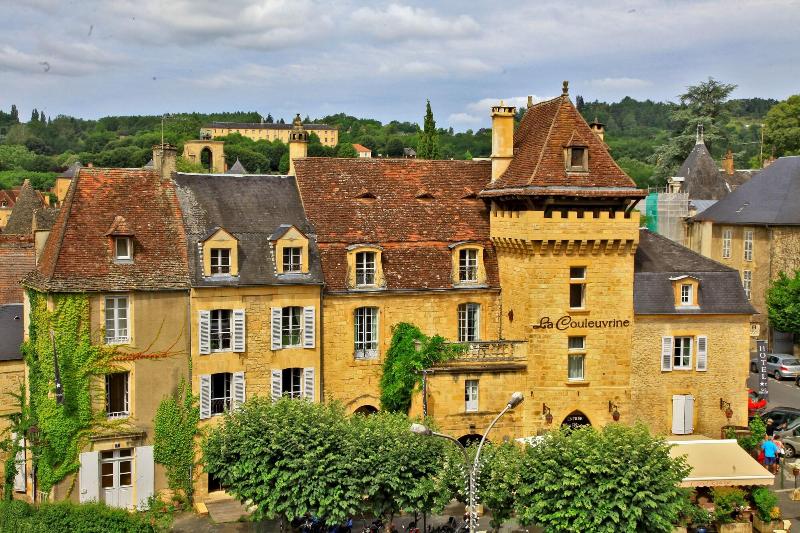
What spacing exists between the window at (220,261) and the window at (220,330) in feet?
5.59

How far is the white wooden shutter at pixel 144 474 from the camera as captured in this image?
35.0 m

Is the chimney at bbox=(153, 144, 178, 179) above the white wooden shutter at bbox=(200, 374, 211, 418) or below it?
above

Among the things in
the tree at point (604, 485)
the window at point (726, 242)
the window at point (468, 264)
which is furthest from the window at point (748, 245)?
the tree at point (604, 485)

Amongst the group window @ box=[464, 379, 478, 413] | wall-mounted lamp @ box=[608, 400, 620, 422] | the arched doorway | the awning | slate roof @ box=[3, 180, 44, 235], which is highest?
slate roof @ box=[3, 180, 44, 235]

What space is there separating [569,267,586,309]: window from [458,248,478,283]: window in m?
4.59

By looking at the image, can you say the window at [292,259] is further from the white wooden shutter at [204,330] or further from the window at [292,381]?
the window at [292,381]

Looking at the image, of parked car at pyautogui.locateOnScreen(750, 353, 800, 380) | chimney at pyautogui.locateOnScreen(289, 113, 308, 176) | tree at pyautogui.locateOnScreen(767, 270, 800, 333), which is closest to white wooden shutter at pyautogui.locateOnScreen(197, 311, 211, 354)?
chimney at pyautogui.locateOnScreen(289, 113, 308, 176)

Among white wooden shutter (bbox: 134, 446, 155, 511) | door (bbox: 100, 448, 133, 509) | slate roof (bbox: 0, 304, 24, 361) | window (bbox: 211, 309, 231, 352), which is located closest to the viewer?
door (bbox: 100, 448, 133, 509)

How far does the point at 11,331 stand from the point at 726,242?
49193 millimetres

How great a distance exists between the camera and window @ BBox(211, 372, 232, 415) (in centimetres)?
3656

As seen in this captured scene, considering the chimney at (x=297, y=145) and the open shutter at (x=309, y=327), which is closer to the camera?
the open shutter at (x=309, y=327)

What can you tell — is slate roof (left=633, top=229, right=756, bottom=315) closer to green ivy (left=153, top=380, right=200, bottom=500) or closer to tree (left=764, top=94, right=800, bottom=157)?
green ivy (left=153, top=380, right=200, bottom=500)

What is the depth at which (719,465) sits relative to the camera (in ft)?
110

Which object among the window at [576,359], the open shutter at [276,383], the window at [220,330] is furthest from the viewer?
the window at [576,359]
